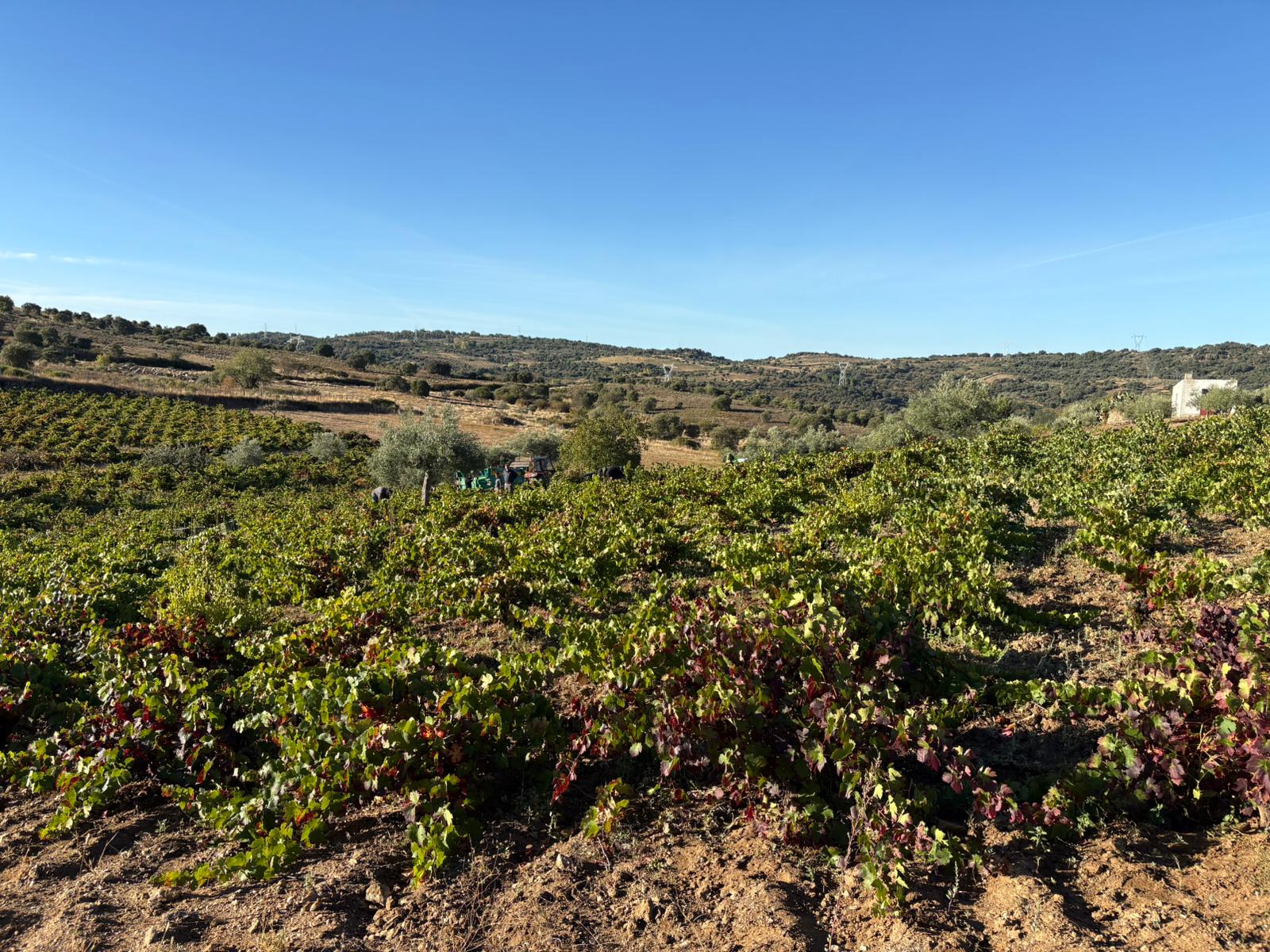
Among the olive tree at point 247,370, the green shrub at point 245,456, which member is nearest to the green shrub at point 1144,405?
the green shrub at point 245,456

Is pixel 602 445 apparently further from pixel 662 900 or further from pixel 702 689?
pixel 662 900

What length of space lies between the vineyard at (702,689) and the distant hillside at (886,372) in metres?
84.8

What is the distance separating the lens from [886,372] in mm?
153875

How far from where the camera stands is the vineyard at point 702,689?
3992 mm

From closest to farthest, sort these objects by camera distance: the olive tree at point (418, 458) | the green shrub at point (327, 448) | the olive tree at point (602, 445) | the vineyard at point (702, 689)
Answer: the vineyard at point (702, 689) → the olive tree at point (418, 458) → the olive tree at point (602, 445) → the green shrub at point (327, 448)

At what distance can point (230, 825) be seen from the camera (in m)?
4.57

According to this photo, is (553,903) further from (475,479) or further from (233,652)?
(475,479)

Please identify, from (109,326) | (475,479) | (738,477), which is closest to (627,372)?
(109,326)

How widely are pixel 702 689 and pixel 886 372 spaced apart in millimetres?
160685

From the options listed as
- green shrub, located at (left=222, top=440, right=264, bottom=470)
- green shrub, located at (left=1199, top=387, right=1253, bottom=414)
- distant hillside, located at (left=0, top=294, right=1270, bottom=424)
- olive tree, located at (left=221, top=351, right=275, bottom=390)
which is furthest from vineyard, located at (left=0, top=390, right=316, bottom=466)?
green shrub, located at (left=1199, top=387, right=1253, bottom=414)

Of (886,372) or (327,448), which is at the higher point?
(886,372)

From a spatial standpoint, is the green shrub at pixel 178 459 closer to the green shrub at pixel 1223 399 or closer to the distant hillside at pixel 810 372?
the distant hillside at pixel 810 372

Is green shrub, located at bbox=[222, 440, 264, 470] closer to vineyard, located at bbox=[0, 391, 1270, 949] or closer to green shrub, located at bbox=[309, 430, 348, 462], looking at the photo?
green shrub, located at bbox=[309, 430, 348, 462]

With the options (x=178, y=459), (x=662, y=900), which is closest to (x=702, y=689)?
(x=662, y=900)
